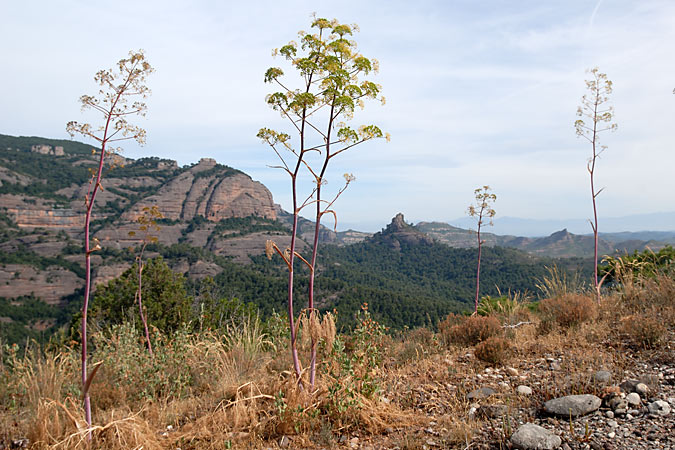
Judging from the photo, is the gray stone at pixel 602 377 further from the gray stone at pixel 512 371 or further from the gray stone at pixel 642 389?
the gray stone at pixel 512 371

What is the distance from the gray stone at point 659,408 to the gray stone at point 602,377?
16.2 inches

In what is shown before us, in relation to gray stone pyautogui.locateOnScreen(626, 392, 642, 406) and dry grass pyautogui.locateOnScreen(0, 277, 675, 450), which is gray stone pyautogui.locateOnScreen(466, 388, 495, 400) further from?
gray stone pyautogui.locateOnScreen(626, 392, 642, 406)

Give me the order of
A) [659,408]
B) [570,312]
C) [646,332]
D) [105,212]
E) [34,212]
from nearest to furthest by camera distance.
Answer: [659,408] < [646,332] < [570,312] < [34,212] < [105,212]

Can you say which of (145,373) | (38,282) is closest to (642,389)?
(145,373)

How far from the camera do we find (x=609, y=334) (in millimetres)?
4688

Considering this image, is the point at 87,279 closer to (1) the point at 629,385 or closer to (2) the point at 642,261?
(1) the point at 629,385

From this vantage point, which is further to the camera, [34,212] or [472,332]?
[34,212]

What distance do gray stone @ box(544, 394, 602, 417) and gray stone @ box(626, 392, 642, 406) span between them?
0.21 metres

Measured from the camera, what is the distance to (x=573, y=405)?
2.99 m

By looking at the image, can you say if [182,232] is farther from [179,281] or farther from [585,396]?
[585,396]

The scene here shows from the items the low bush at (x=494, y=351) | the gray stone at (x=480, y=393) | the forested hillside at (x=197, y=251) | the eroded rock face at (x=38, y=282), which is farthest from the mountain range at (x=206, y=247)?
the gray stone at (x=480, y=393)

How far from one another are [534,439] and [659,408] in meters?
1.12

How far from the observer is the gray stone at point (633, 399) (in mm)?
2985

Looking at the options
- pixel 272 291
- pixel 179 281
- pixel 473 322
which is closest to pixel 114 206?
pixel 272 291
